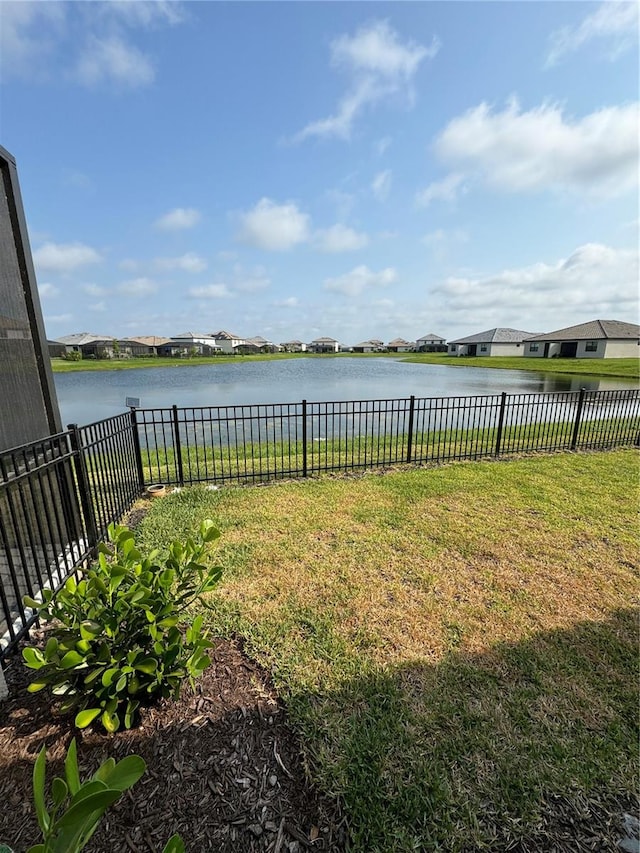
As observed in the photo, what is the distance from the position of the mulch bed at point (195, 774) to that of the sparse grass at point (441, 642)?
0.47 ft

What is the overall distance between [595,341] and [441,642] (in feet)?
188

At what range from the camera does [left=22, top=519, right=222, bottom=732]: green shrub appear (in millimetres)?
1924

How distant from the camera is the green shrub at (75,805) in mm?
851

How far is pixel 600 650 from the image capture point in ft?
9.24

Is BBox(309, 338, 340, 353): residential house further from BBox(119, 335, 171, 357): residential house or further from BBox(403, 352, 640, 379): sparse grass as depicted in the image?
BBox(403, 352, 640, 379): sparse grass

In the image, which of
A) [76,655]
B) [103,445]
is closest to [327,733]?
[76,655]

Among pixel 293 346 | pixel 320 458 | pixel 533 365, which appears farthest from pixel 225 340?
pixel 320 458

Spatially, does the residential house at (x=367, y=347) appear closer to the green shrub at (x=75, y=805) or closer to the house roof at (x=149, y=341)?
the house roof at (x=149, y=341)

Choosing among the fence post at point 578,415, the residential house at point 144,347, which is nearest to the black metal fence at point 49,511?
the fence post at point 578,415

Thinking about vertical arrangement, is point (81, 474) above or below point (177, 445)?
above

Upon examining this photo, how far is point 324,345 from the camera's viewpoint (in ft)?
408

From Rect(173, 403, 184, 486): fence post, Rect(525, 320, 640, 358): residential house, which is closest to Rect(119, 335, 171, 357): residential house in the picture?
Rect(525, 320, 640, 358): residential house

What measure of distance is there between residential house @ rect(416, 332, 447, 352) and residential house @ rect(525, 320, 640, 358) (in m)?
49.4

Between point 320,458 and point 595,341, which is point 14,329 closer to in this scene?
point 320,458
